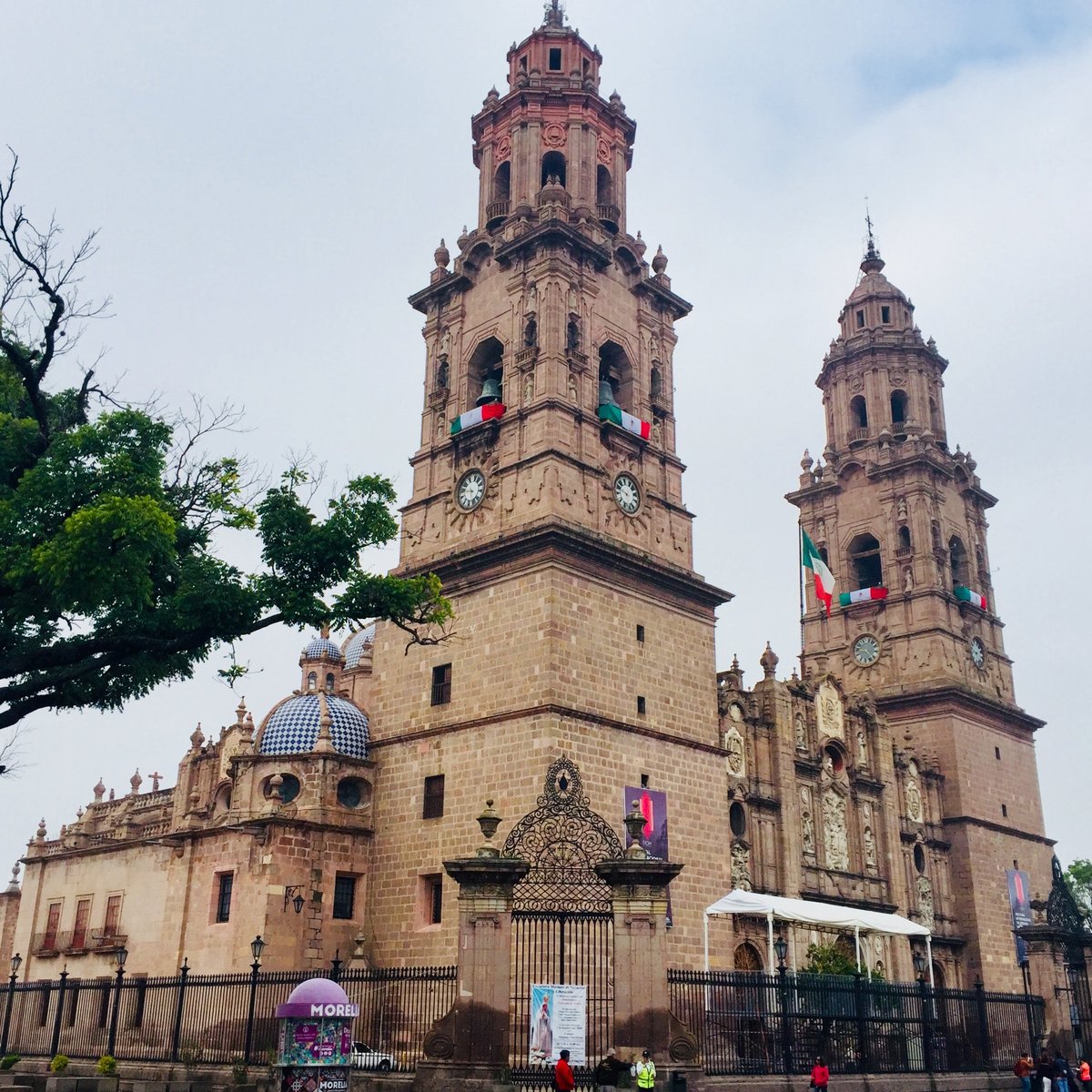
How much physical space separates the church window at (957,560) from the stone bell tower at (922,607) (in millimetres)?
58

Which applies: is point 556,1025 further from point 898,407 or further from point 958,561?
point 898,407

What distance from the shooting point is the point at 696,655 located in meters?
39.5

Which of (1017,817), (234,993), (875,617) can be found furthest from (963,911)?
(234,993)

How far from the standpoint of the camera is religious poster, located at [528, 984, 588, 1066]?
2095 centimetres

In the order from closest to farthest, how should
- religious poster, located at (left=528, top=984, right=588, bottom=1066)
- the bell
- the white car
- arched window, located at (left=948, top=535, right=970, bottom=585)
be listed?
religious poster, located at (left=528, top=984, right=588, bottom=1066), the white car, the bell, arched window, located at (left=948, top=535, right=970, bottom=585)

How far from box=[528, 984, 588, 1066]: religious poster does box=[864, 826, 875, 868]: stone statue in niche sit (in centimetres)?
2786

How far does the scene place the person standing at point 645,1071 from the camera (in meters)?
20.3

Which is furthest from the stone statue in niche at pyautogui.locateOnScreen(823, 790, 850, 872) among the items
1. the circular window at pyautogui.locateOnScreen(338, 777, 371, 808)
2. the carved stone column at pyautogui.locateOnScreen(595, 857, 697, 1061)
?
the carved stone column at pyautogui.locateOnScreen(595, 857, 697, 1061)

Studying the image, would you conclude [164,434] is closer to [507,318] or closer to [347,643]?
[507,318]

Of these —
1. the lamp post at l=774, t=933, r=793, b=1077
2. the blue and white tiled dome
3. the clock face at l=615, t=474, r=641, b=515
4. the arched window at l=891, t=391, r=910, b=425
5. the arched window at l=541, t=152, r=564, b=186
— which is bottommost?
the lamp post at l=774, t=933, r=793, b=1077

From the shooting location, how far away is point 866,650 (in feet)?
183

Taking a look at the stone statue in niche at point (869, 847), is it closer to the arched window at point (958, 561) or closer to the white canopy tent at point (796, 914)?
the white canopy tent at point (796, 914)

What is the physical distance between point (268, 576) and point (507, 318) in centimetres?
1917

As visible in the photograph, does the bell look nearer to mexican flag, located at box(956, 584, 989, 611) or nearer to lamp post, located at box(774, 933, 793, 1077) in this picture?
lamp post, located at box(774, 933, 793, 1077)
